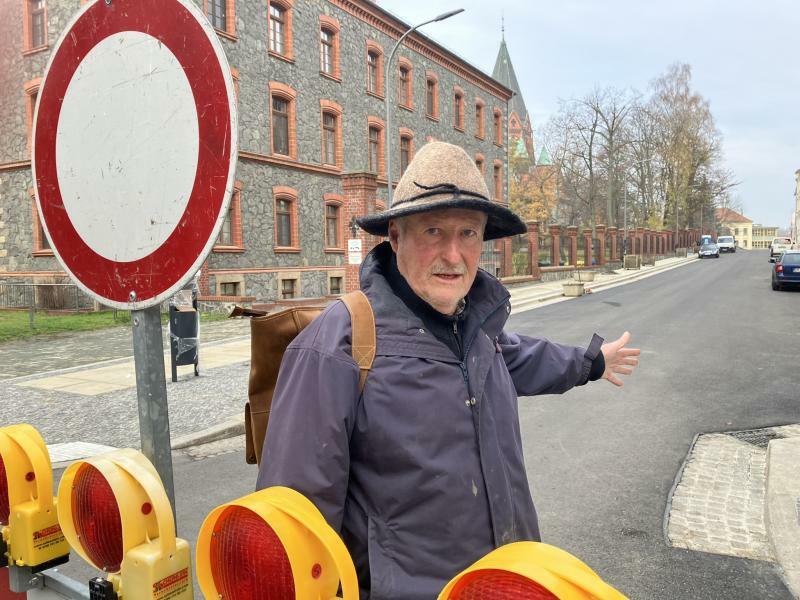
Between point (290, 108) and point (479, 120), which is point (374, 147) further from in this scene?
point (479, 120)

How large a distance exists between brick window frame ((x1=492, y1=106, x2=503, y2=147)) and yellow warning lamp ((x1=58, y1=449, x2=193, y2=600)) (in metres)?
41.5

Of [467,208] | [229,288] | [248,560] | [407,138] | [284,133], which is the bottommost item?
[229,288]

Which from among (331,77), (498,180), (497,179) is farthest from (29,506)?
(498,180)

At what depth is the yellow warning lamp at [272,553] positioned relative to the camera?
997mm

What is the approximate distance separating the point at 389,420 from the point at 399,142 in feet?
98.6

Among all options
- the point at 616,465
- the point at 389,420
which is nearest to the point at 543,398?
the point at 616,465

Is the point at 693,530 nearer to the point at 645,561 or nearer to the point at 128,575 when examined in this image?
the point at 645,561

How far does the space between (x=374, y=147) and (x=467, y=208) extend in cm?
2778

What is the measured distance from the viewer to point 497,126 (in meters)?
41.7

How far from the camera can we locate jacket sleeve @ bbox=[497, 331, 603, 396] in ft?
8.02

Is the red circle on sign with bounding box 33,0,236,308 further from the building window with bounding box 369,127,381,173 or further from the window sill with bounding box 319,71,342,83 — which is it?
the building window with bounding box 369,127,381,173

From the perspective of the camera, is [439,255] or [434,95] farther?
[434,95]

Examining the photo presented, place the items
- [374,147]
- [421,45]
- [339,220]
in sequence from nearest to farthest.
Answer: [339,220] → [374,147] → [421,45]

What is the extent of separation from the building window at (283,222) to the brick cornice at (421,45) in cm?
875
